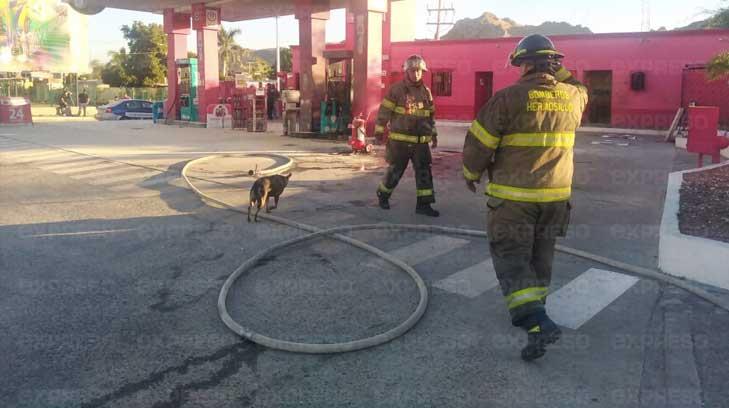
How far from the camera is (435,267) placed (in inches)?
216

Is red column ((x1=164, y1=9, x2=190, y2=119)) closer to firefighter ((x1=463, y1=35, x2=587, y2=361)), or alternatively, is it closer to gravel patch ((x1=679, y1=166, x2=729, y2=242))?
gravel patch ((x1=679, y1=166, x2=729, y2=242))

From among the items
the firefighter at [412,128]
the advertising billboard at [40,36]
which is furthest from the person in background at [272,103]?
the firefighter at [412,128]

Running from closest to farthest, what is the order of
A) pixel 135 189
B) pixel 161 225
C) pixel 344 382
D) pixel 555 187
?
pixel 344 382
pixel 555 187
pixel 161 225
pixel 135 189

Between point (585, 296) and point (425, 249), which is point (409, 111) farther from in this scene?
point (585, 296)

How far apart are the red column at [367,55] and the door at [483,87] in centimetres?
1072

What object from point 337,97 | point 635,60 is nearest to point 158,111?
point 337,97

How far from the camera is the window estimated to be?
27.7 m

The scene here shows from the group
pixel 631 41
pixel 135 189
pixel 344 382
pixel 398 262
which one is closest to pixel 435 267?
pixel 398 262

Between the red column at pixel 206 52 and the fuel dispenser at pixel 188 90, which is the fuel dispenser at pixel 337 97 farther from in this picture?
the fuel dispenser at pixel 188 90

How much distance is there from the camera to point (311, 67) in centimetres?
1864

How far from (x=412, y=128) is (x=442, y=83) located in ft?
69.6

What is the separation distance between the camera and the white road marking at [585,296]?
432cm

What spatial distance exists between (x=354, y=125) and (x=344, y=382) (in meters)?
11.4

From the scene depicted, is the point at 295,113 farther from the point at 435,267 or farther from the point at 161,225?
the point at 435,267
